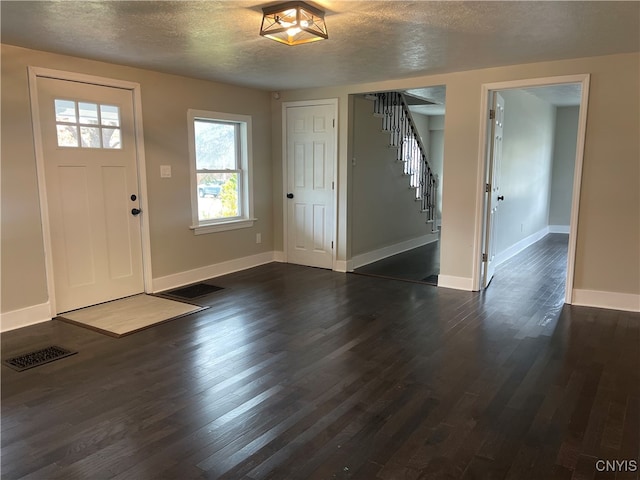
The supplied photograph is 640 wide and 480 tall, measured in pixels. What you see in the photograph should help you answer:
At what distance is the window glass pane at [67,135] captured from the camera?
3985 mm

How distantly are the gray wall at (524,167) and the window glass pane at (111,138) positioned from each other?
449cm

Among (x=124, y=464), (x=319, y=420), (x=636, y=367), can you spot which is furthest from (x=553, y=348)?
(x=124, y=464)

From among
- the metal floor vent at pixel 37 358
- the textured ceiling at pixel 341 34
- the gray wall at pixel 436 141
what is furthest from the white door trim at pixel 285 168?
the gray wall at pixel 436 141

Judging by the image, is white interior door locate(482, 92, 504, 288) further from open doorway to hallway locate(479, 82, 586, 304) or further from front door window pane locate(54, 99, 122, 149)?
front door window pane locate(54, 99, 122, 149)

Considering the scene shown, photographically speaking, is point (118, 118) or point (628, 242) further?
point (118, 118)

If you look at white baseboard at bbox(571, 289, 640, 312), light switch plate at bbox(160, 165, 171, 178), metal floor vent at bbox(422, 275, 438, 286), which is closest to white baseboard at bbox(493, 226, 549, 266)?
metal floor vent at bbox(422, 275, 438, 286)

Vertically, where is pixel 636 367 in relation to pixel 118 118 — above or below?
below

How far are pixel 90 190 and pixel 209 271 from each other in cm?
171

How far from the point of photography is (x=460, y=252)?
4.97m

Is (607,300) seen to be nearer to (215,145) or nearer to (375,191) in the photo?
(375,191)

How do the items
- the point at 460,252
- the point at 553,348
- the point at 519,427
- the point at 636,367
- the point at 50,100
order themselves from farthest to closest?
the point at 460,252 → the point at 50,100 → the point at 553,348 → the point at 636,367 → the point at 519,427

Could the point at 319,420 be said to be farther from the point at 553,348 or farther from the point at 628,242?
the point at 628,242

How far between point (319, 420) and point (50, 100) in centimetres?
348

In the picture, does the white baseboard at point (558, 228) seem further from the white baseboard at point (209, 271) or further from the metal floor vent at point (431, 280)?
the white baseboard at point (209, 271)
